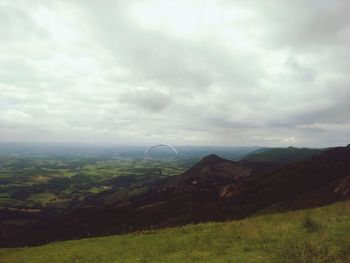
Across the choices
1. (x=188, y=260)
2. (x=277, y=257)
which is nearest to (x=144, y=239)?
(x=188, y=260)

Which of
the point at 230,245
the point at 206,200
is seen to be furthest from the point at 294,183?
the point at 230,245

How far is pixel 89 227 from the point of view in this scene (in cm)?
10388

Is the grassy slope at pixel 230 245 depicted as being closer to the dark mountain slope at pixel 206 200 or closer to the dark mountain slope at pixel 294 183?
the dark mountain slope at pixel 294 183

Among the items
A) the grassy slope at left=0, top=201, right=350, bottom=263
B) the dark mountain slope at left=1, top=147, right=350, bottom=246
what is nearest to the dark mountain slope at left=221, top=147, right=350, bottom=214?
the dark mountain slope at left=1, top=147, right=350, bottom=246

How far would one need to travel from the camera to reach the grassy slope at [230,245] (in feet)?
63.2

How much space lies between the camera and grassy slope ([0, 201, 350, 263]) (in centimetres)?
1925

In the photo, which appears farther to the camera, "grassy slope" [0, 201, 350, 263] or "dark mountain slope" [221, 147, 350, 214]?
"dark mountain slope" [221, 147, 350, 214]

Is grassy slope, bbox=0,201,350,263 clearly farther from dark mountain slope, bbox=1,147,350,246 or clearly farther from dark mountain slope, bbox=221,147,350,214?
dark mountain slope, bbox=1,147,350,246

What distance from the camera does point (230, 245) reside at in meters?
23.1

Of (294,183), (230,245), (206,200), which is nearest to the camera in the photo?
(230,245)

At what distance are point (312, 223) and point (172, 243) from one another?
32.8 feet

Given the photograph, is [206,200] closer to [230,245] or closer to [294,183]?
[294,183]

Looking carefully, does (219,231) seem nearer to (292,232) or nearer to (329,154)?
(292,232)

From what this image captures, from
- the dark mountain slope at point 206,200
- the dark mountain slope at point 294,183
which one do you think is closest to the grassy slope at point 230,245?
the dark mountain slope at point 294,183
